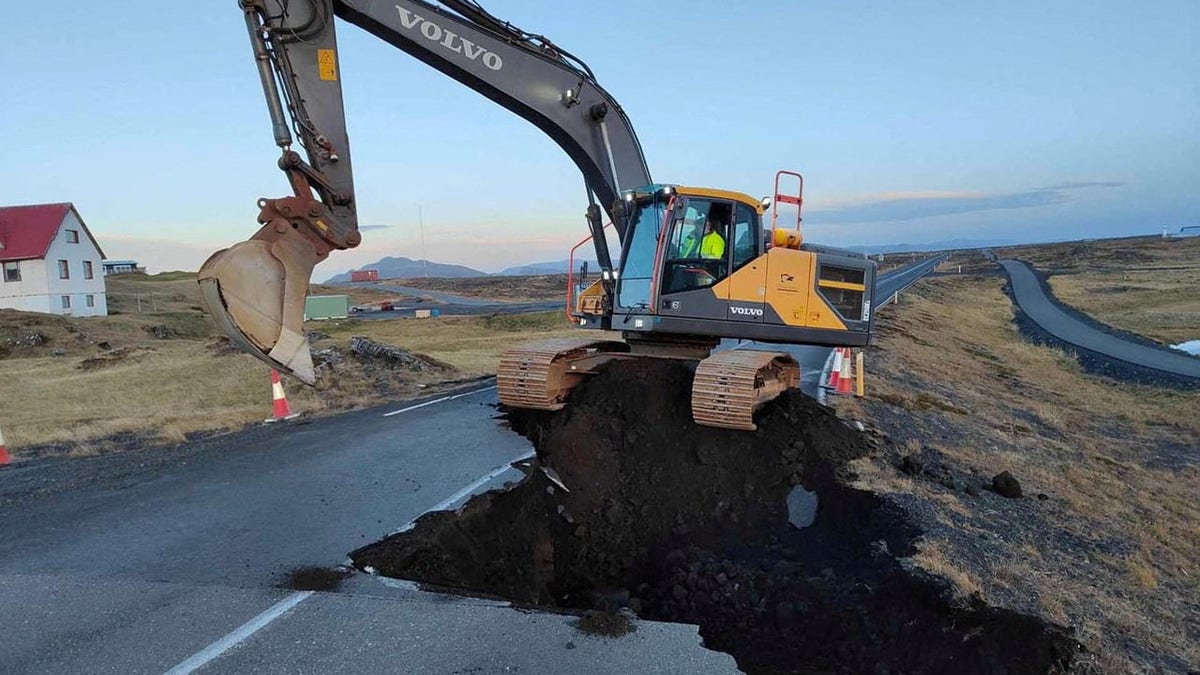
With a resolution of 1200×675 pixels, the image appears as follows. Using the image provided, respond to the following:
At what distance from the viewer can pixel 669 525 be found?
757cm

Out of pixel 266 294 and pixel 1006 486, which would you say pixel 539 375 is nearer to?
pixel 266 294

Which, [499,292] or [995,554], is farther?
[499,292]

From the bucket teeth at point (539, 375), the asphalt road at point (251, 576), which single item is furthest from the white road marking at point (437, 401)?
the bucket teeth at point (539, 375)

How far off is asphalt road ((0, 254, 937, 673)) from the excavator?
142cm

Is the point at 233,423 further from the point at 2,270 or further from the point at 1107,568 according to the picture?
the point at 2,270

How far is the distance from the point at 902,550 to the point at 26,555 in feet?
23.3

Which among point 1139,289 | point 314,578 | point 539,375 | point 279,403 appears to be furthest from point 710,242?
point 1139,289

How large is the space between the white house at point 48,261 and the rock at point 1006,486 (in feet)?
175

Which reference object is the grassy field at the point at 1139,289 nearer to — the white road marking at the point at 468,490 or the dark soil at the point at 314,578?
the white road marking at the point at 468,490

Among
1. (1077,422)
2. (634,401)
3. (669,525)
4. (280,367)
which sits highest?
(280,367)

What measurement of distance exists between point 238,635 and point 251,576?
98 cm

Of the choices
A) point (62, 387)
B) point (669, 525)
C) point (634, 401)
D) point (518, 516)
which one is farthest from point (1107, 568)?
point (62, 387)

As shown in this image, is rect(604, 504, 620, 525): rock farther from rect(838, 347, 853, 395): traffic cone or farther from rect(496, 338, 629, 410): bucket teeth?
rect(838, 347, 853, 395): traffic cone

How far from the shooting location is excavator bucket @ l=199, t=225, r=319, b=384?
6.86m
